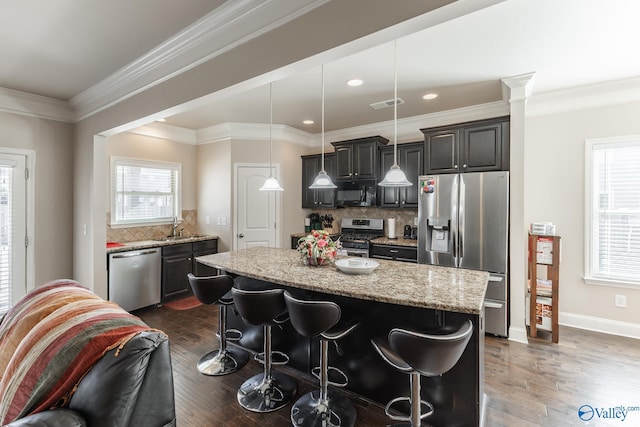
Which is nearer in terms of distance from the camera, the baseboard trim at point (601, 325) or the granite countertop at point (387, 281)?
the granite countertop at point (387, 281)

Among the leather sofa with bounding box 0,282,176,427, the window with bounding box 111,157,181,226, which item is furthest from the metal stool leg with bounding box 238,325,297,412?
the window with bounding box 111,157,181,226

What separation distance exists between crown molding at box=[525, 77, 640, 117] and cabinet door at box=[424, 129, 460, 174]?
1.08 metres

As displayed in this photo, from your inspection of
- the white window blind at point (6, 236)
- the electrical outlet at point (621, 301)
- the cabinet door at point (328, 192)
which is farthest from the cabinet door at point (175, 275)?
the electrical outlet at point (621, 301)

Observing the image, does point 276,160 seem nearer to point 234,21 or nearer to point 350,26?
point 234,21

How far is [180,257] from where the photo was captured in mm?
4574

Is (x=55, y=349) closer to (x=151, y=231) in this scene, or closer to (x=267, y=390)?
(x=267, y=390)

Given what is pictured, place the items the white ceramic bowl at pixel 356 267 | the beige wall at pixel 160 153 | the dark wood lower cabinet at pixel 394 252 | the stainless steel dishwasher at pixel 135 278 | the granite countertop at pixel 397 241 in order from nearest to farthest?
the white ceramic bowl at pixel 356 267, the stainless steel dishwasher at pixel 135 278, the dark wood lower cabinet at pixel 394 252, the granite countertop at pixel 397 241, the beige wall at pixel 160 153

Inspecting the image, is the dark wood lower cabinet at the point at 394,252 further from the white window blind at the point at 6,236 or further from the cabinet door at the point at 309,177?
the white window blind at the point at 6,236

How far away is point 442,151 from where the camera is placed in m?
3.85

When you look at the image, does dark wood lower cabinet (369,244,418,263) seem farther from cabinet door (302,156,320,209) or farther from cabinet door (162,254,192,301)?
cabinet door (162,254,192,301)

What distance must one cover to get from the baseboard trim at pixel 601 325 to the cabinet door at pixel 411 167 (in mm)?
2304

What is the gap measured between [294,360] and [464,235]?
2364 mm

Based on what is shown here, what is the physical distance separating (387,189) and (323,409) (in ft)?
11.1

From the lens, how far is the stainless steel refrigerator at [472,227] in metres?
3.34
